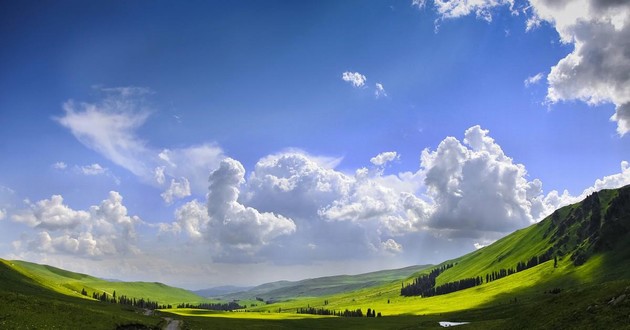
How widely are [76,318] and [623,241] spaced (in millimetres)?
233641

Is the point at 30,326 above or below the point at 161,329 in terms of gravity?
above

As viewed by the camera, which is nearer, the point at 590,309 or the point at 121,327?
the point at 590,309

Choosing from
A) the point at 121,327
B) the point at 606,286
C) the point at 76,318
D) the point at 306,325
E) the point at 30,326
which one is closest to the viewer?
the point at 606,286

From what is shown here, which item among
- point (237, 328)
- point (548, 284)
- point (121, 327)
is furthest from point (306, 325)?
point (548, 284)

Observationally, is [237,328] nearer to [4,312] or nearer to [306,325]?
[306,325]

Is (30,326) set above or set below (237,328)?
above

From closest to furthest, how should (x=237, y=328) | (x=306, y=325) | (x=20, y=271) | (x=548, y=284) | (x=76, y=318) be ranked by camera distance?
1. (x=76, y=318)
2. (x=237, y=328)
3. (x=306, y=325)
4. (x=20, y=271)
5. (x=548, y=284)

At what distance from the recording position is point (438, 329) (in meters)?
75.5

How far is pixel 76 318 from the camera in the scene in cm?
6738

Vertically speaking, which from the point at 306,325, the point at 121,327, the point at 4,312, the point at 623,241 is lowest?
the point at 306,325

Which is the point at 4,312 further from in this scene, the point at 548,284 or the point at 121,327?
the point at 548,284

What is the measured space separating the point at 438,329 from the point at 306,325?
49.4 meters

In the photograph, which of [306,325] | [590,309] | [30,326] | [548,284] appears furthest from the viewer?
[548,284]

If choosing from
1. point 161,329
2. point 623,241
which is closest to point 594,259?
point 623,241
